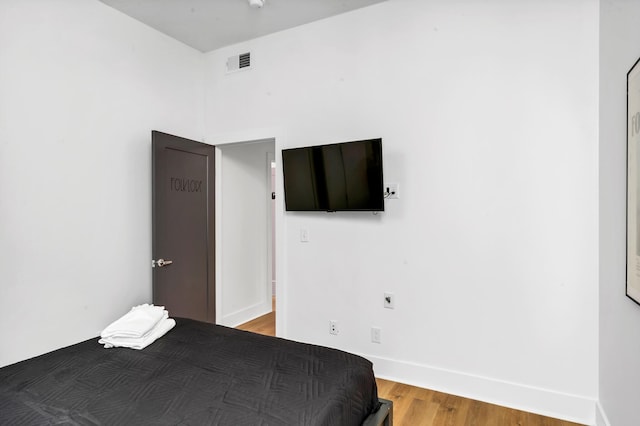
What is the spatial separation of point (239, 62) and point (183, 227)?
1747mm

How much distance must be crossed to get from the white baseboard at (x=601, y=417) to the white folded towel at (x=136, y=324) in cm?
262

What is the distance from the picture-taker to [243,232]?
172 inches

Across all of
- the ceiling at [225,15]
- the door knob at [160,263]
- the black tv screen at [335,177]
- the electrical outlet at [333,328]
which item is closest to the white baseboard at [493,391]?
the electrical outlet at [333,328]

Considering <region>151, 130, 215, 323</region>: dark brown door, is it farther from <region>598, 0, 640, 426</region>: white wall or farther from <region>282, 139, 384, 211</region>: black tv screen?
<region>598, 0, 640, 426</region>: white wall

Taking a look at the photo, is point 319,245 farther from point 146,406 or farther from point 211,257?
point 146,406

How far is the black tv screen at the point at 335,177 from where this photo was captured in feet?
9.29

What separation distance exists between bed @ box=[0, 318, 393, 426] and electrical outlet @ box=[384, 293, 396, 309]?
45.1 inches

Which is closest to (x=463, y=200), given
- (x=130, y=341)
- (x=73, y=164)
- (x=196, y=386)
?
(x=196, y=386)

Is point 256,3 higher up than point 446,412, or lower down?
higher up

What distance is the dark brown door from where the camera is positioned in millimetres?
3121

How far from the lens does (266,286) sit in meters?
4.82

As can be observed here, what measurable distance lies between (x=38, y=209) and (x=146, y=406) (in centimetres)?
190

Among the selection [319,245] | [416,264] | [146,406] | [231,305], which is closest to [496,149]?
[416,264]

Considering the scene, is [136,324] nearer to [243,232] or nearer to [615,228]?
[243,232]
